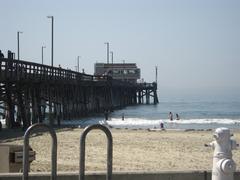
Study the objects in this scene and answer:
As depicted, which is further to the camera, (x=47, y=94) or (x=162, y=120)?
(x=162, y=120)

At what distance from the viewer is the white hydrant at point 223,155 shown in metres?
5.46

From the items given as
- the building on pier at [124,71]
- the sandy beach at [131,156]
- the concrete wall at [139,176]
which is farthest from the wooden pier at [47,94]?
the building on pier at [124,71]

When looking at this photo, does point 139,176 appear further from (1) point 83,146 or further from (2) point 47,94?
(2) point 47,94

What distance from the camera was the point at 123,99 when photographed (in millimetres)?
80062

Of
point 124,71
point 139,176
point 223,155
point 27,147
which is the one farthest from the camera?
point 124,71

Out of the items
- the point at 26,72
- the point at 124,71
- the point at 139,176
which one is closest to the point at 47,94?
the point at 26,72

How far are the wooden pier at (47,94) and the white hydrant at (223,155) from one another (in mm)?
20355

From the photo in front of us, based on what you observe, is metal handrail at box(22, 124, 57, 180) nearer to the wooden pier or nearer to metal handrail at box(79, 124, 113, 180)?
metal handrail at box(79, 124, 113, 180)

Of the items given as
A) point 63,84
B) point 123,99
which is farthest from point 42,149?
point 123,99

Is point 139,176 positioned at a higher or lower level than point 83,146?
lower

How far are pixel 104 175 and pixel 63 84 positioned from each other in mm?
33023

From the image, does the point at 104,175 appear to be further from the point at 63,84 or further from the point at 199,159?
the point at 63,84

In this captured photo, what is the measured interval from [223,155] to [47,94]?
30822 millimetres

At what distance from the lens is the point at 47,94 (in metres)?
35.8
